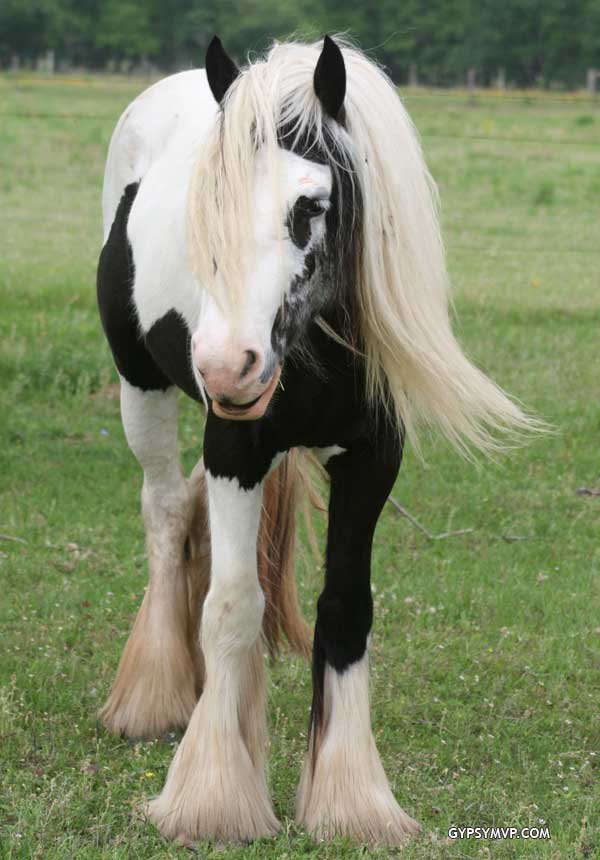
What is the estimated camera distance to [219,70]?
9.37ft

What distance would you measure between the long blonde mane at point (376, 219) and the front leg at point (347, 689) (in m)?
0.20

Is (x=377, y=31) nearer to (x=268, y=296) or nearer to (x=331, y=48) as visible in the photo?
(x=331, y=48)

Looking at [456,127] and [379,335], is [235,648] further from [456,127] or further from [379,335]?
[456,127]

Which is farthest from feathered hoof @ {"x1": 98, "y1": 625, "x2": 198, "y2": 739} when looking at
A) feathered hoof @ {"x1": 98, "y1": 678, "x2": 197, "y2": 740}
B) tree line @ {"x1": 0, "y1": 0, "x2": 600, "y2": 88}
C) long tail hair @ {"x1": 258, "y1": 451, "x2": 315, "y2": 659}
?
tree line @ {"x1": 0, "y1": 0, "x2": 600, "y2": 88}

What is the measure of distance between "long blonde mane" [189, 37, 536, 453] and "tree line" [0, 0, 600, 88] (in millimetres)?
29166

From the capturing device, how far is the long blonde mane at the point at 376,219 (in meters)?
2.63

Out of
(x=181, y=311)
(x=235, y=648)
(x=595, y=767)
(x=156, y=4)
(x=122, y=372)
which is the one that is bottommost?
(x=595, y=767)

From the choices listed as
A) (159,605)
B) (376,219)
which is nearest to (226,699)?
(159,605)

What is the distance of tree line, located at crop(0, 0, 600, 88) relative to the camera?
32.7 meters

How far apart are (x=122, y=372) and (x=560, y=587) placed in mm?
2039

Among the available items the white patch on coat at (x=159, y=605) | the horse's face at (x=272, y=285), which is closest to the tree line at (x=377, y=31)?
the white patch on coat at (x=159, y=605)

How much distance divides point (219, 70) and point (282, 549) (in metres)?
1.53

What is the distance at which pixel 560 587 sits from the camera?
5.06 meters

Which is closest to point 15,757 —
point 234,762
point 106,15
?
point 234,762
